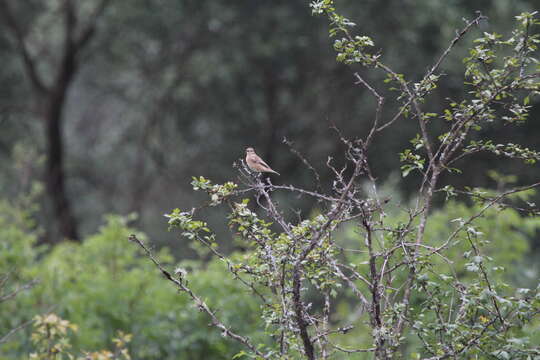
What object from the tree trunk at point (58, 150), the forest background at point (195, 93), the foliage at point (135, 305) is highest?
the forest background at point (195, 93)

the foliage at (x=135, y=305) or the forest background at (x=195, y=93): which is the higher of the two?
the forest background at (x=195, y=93)

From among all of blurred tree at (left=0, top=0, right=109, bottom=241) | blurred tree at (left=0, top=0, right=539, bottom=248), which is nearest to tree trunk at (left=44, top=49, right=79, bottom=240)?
blurred tree at (left=0, top=0, right=109, bottom=241)

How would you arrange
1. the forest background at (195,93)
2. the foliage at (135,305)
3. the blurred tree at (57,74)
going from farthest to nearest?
the forest background at (195,93)
the blurred tree at (57,74)
the foliage at (135,305)

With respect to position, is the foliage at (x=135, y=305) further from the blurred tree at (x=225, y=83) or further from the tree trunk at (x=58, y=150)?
the blurred tree at (x=225, y=83)

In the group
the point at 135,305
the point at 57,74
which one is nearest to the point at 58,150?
the point at 57,74

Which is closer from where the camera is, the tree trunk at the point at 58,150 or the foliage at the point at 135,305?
the foliage at the point at 135,305

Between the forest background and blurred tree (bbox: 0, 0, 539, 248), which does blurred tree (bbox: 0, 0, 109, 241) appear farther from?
blurred tree (bbox: 0, 0, 539, 248)

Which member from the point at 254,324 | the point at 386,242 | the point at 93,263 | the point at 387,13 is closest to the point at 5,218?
the point at 93,263

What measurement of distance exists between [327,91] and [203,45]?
335cm

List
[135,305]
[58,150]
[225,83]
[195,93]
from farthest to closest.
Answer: [195,93] → [225,83] → [58,150] → [135,305]

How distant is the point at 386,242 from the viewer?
3988mm

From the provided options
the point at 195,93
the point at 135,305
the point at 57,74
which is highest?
the point at 195,93

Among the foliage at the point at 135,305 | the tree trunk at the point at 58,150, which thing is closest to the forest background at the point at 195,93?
the tree trunk at the point at 58,150

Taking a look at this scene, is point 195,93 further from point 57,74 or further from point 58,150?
point 58,150
